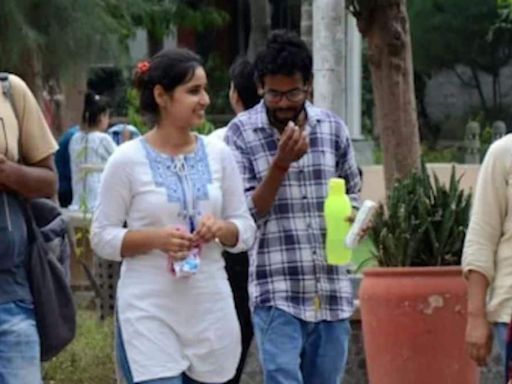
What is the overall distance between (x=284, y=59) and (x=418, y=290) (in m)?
1.52

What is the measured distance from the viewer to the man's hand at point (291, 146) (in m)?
5.49

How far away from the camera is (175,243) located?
16.1 feet

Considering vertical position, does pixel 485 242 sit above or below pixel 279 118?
below

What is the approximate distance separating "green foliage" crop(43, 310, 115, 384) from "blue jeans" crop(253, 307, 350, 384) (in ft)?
10.1

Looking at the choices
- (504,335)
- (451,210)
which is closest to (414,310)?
(451,210)

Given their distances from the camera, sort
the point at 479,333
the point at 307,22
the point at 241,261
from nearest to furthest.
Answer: the point at 479,333, the point at 241,261, the point at 307,22

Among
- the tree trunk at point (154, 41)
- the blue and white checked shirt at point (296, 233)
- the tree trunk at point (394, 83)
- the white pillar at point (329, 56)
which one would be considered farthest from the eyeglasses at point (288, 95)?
the tree trunk at point (154, 41)

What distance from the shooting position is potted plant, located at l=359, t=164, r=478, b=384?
6785mm

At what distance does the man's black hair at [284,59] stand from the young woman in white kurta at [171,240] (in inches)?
25.8

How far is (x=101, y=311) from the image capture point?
9.95 metres

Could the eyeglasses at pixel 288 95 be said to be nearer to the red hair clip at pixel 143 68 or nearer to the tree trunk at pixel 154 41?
the red hair clip at pixel 143 68

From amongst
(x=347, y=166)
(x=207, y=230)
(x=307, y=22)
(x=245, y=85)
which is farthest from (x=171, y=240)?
(x=307, y=22)

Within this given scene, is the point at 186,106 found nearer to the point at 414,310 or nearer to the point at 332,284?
the point at 332,284

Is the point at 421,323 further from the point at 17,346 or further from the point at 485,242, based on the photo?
the point at 17,346
